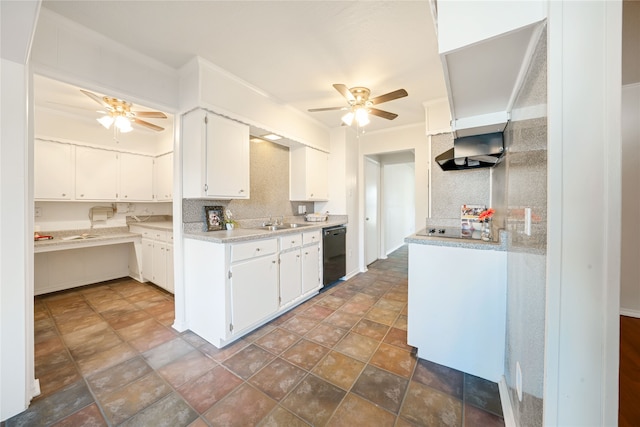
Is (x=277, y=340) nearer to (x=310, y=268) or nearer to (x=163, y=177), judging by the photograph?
(x=310, y=268)

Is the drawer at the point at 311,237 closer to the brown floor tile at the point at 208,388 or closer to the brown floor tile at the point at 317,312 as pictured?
the brown floor tile at the point at 317,312

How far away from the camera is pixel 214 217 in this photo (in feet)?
8.52

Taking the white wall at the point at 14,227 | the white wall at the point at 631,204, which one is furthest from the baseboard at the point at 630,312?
the white wall at the point at 14,227

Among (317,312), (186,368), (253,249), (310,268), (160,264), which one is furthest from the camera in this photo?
(160,264)

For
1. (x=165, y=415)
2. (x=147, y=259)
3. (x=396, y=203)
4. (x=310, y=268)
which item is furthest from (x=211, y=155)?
(x=396, y=203)

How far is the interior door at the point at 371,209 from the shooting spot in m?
4.58

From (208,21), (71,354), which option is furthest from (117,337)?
(208,21)

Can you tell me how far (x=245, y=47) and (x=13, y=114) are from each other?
155 centimetres

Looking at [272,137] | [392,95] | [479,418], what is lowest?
[479,418]

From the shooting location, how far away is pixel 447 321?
69.0 inches

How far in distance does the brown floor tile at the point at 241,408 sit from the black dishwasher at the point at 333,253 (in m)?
1.87

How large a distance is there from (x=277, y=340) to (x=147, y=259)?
2.65 metres

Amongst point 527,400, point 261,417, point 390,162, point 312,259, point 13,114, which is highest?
point 390,162

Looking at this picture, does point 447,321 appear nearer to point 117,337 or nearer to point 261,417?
point 261,417
